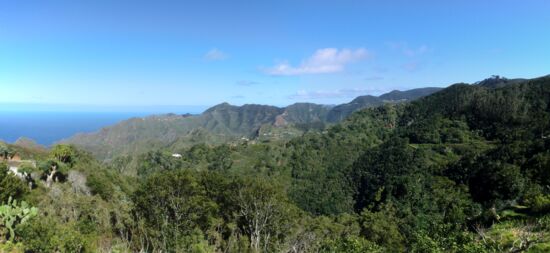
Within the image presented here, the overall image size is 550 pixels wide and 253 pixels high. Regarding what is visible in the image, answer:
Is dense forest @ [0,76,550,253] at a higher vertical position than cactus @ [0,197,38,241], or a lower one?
lower

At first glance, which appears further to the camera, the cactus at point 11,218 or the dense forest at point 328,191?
the cactus at point 11,218

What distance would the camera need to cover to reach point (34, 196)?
137ft

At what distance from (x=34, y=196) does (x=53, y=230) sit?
21.1 metres

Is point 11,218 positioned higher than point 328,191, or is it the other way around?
point 11,218

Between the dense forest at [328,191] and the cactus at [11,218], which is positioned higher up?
the cactus at [11,218]

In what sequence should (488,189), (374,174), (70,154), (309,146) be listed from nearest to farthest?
(70,154), (488,189), (374,174), (309,146)

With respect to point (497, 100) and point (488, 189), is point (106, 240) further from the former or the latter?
point (497, 100)

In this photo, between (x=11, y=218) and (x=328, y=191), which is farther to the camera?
(x=328, y=191)

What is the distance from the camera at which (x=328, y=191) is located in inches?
4488

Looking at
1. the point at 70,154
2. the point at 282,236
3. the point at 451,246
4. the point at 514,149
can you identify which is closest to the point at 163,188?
the point at 282,236

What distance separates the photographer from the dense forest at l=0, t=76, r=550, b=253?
2502cm

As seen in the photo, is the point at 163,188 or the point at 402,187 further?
the point at 402,187

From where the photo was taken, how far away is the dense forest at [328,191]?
25.0m

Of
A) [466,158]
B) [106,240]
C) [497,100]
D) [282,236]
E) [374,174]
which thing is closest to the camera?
[106,240]
